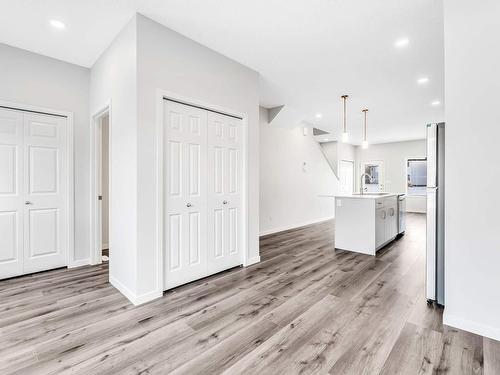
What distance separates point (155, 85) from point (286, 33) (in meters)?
1.57

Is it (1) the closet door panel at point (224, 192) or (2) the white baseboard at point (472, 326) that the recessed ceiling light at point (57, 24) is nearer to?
(1) the closet door panel at point (224, 192)

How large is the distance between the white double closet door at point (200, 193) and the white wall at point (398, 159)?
8.36 meters

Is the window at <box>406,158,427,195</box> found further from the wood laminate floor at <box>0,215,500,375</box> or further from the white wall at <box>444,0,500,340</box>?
the white wall at <box>444,0,500,340</box>

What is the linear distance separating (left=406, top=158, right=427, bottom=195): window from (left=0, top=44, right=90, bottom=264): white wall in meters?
10.1

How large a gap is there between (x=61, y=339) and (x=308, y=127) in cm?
661

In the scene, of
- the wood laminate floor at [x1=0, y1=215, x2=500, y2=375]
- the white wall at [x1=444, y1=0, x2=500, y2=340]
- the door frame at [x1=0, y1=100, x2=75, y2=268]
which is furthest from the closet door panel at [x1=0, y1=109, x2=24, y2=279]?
the white wall at [x1=444, y1=0, x2=500, y2=340]

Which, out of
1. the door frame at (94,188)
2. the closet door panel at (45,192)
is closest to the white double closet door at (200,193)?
the door frame at (94,188)

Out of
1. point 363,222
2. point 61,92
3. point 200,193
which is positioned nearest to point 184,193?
point 200,193

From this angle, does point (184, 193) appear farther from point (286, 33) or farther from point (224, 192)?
point (286, 33)

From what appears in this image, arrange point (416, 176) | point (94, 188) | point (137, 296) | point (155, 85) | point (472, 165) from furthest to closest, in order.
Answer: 1. point (416, 176)
2. point (94, 188)
3. point (155, 85)
4. point (137, 296)
5. point (472, 165)

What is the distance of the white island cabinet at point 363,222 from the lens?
4.07 m

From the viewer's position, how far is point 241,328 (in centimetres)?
204

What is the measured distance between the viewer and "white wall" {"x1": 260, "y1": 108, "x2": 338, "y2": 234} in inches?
221

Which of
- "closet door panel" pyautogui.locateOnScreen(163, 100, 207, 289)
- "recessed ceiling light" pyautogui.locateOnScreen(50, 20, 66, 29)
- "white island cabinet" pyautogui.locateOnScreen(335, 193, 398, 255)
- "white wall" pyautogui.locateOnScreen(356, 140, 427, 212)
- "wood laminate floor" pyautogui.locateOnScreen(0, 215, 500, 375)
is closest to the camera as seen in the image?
"wood laminate floor" pyautogui.locateOnScreen(0, 215, 500, 375)
